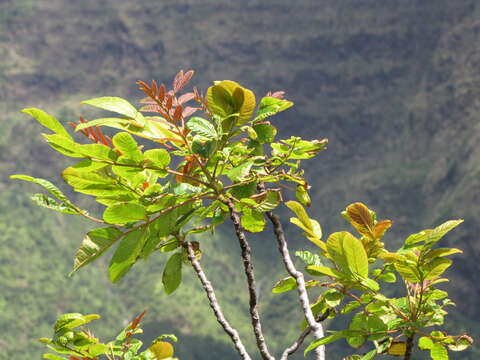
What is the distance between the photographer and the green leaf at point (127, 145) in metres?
1.40

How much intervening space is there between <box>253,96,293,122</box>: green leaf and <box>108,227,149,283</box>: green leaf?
0.42 metres

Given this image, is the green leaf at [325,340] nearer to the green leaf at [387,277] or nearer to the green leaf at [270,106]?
the green leaf at [387,277]

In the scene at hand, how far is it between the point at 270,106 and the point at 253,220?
37 centimetres

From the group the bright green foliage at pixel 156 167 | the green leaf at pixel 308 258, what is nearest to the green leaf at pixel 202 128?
the bright green foliage at pixel 156 167

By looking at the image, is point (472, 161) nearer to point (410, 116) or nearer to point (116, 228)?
point (410, 116)

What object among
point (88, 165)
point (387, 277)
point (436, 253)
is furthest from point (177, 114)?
point (387, 277)

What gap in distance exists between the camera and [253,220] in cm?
179

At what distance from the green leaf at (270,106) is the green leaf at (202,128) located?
15 centimetres

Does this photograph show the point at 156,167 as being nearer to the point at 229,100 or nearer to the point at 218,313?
the point at 229,100

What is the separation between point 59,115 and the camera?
93.4m

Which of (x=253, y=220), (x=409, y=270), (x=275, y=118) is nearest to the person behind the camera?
(x=409, y=270)

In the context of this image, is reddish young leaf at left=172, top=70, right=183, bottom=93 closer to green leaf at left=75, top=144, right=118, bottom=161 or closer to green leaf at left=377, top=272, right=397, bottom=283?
green leaf at left=75, top=144, right=118, bottom=161

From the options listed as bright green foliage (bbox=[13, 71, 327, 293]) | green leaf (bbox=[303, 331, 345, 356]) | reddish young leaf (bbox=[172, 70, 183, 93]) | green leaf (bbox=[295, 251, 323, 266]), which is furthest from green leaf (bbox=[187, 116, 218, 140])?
green leaf (bbox=[303, 331, 345, 356])

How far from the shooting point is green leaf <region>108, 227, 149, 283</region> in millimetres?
1483
